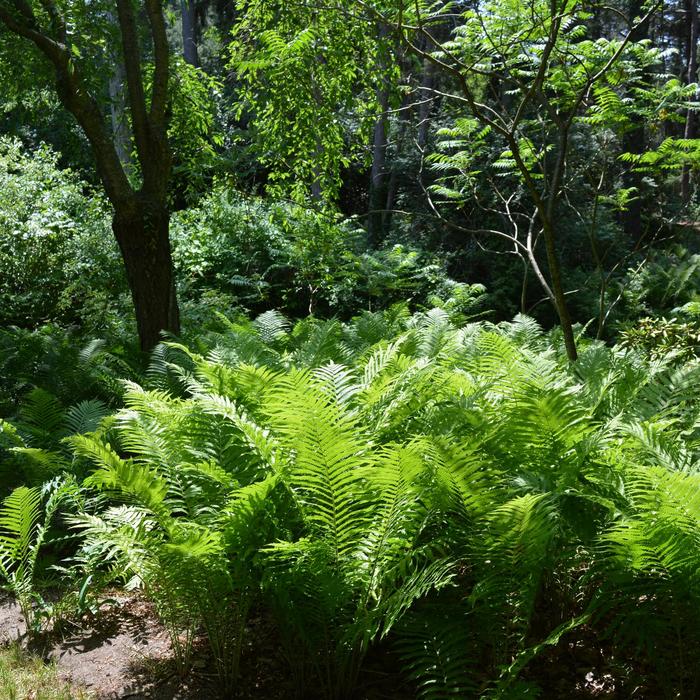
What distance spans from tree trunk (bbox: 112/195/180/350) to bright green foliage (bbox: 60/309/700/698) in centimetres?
284

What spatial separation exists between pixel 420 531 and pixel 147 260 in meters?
4.05

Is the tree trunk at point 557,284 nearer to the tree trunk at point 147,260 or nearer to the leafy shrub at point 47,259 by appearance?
the tree trunk at point 147,260

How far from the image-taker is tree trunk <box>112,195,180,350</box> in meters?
5.49

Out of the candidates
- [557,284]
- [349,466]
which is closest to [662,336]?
[557,284]

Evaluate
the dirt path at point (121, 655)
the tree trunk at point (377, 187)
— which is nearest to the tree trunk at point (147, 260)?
the dirt path at point (121, 655)

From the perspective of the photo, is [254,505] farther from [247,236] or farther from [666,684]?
[247,236]

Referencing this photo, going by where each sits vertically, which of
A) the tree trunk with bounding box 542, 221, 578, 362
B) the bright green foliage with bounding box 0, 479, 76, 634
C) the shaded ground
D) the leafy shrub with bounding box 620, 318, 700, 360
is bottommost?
the leafy shrub with bounding box 620, 318, 700, 360

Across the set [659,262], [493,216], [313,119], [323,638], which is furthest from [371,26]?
[659,262]

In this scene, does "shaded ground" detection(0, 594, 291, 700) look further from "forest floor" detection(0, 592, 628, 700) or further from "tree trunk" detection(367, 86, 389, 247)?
"tree trunk" detection(367, 86, 389, 247)

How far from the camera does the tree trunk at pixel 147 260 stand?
18.0 ft

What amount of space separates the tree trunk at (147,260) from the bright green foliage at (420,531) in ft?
9.31

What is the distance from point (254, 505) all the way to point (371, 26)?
4824 mm

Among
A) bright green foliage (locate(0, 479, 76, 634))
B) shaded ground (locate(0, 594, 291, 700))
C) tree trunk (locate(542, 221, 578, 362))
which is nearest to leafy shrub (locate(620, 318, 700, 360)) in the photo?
tree trunk (locate(542, 221, 578, 362))

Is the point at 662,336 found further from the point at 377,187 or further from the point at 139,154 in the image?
the point at 377,187
